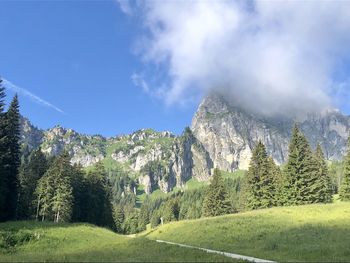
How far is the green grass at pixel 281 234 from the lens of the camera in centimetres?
2734

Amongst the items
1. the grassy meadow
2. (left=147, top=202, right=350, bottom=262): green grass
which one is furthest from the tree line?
(left=147, top=202, right=350, bottom=262): green grass

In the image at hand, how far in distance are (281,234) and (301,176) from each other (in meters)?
36.9

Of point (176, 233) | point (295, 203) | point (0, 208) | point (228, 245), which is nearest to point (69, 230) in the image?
point (176, 233)

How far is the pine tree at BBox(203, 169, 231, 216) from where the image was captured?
3600 inches

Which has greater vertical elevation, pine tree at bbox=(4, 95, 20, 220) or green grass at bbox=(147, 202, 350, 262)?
pine tree at bbox=(4, 95, 20, 220)

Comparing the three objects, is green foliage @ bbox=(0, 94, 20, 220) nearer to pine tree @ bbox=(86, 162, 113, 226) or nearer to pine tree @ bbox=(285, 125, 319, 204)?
pine tree @ bbox=(86, 162, 113, 226)

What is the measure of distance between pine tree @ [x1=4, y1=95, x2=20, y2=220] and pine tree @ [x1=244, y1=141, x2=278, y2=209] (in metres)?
43.9

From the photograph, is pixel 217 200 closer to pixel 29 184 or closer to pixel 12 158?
pixel 29 184

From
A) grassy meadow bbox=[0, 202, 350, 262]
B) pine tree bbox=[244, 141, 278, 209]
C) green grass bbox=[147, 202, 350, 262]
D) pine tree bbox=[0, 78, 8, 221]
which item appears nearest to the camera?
grassy meadow bbox=[0, 202, 350, 262]

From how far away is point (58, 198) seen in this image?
73.2 metres

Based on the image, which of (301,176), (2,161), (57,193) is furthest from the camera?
(57,193)

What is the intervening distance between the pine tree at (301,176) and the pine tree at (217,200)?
21.1 meters

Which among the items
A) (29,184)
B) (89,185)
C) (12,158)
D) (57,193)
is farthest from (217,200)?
(12,158)

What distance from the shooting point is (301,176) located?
72.1 metres
